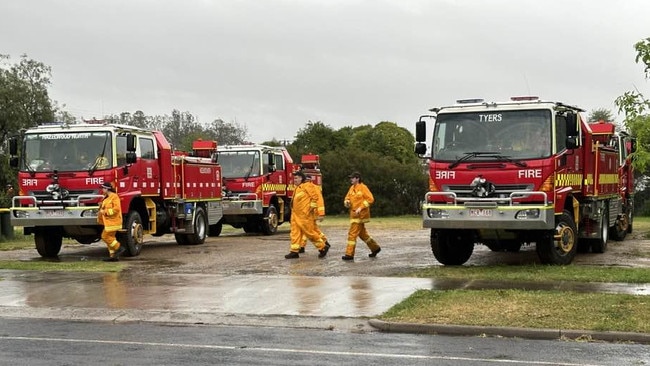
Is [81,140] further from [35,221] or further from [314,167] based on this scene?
[314,167]

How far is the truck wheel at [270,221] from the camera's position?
26547 millimetres

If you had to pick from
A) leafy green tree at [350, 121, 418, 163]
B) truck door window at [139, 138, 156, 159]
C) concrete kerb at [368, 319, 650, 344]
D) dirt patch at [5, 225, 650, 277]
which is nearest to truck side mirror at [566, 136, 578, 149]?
dirt patch at [5, 225, 650, 277]

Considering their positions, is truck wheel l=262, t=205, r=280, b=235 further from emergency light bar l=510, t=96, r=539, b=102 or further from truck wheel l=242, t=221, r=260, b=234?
emergency light bar l=510, t=96, r=539, b=102

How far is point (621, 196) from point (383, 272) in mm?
9365

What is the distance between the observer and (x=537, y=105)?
14.1 meters

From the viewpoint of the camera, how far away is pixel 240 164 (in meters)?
25.8

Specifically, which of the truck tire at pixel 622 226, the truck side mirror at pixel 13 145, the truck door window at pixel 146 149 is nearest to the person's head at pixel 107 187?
the truck door window at pixel 146 149

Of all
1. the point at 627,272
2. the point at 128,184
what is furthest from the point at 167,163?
the point at 627,272

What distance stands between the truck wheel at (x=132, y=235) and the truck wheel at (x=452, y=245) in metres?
6.65

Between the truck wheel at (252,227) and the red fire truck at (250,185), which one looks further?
the truck wheel at (252,227)

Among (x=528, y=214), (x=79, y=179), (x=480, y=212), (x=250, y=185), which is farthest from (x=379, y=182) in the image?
(x=528, y=214)

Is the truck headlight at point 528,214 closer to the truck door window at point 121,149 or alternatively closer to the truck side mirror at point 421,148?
the truck side mirror at point 421,148

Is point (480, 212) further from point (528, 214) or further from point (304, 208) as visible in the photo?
point (304, 208)

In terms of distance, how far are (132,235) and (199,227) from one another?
4.33m
